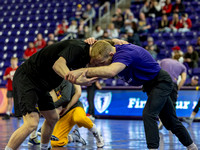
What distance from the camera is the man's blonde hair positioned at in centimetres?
400

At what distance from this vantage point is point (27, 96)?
4.35 m

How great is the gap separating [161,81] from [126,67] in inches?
26.2

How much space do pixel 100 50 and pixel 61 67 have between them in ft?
1.48

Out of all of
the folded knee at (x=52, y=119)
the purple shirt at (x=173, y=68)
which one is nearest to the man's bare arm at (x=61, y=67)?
the folded knee at (x=52, y=119)

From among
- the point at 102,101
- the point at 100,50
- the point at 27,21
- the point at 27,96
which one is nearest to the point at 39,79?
the point at 27,96

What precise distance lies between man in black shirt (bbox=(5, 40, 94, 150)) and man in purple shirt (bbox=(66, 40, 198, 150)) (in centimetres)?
20

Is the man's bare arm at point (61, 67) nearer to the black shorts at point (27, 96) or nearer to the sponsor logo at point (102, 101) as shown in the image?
the black shorts at point (27, 96)

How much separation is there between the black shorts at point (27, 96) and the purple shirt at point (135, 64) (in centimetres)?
98

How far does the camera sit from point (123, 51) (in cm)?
420

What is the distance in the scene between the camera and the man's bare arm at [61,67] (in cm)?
390

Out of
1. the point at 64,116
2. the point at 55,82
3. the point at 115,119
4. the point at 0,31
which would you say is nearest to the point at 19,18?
the point at 0,31

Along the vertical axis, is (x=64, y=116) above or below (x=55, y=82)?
below

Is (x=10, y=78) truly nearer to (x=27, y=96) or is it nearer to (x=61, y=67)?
(x=27, y=96)

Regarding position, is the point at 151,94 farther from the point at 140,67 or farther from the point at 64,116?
the point at 64,116
